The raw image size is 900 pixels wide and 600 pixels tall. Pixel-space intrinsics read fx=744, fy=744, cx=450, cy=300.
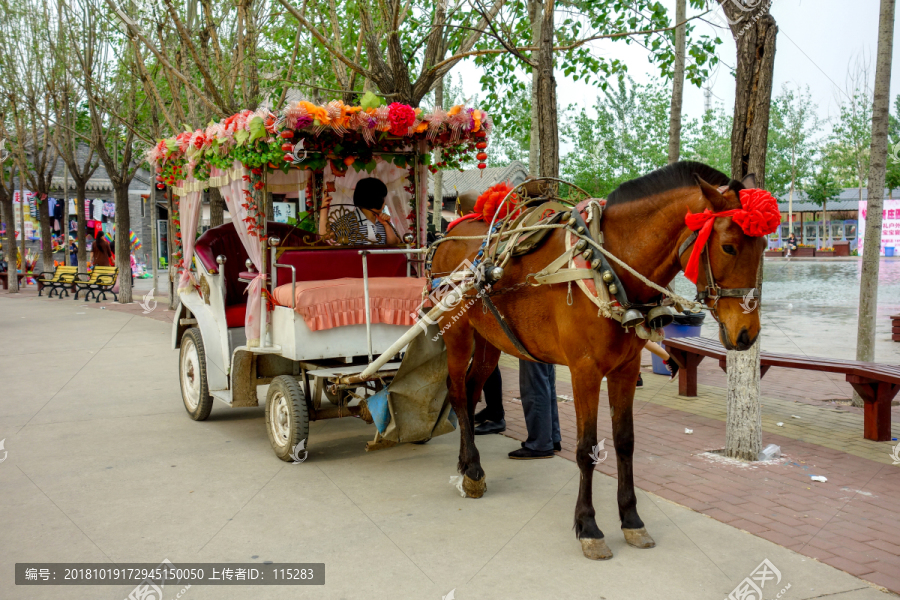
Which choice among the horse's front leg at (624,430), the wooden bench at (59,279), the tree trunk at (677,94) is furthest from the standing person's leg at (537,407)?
the wooden bench at (59,279)

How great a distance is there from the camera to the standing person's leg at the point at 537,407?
19.4 ft

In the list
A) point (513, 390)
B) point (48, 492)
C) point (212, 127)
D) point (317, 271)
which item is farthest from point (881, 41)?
point (48, 492)

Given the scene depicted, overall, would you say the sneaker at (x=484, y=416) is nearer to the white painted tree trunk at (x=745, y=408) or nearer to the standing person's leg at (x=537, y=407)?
the standing person's leg at (x=537, y=407)

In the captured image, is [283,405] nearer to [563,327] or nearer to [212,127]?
[212,127]

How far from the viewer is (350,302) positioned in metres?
5.91

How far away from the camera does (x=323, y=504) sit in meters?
5.00

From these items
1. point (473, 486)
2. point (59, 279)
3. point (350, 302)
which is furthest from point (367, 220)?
point (59, 279)

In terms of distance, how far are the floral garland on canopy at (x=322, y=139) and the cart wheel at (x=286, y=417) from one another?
1648mm

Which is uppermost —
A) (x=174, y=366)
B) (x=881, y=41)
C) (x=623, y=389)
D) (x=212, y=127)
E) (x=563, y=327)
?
(x=881, y=41)

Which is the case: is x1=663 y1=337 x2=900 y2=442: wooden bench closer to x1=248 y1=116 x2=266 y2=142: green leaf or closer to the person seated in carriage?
the person seated in carriage

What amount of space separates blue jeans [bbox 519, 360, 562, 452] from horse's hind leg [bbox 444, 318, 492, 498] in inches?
13.2

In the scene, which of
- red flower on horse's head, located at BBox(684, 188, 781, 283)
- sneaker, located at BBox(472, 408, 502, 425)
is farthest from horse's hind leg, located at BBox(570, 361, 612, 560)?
sneaker, located at BBox(472, 408, 502, 425)

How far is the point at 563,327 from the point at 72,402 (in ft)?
20.8

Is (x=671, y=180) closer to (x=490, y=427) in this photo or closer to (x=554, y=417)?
(x=554, y=417)
